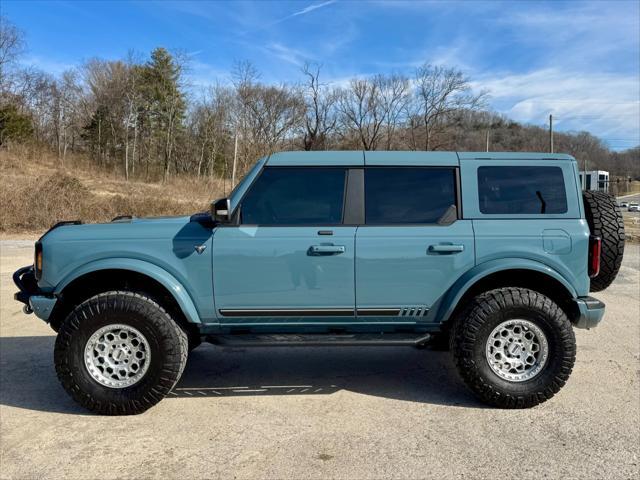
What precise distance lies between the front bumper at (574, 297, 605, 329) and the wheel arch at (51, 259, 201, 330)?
3115mm

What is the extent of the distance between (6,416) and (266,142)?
4309cm

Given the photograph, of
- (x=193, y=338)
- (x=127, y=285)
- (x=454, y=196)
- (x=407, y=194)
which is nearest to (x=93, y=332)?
(x=127, y=285)

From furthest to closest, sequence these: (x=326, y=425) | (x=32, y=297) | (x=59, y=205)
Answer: (x=59, y=205)
(x=32, y=297)
(x=326, y=425)

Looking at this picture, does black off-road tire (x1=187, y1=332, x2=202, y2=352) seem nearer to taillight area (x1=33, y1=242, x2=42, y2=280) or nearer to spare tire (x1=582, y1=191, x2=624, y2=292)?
taillight area (x1=33, y1=242, x2=42, y2=280)

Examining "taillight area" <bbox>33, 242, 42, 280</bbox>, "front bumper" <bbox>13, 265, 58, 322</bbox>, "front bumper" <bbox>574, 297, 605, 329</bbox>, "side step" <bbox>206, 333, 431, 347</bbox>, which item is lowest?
"side step" <bbox>206, 333, 431, 347</bbox>

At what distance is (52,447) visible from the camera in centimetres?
348

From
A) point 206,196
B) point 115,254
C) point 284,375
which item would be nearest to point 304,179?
point 115,254

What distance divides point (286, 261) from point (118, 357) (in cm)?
155

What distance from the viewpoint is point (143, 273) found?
3984mm

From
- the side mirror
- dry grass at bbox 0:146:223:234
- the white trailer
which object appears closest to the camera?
the side mirror

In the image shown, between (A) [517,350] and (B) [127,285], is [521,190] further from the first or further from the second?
(B) [127,285]

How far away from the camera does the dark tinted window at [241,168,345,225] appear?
4.16m

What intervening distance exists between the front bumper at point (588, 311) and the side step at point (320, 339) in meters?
1.24

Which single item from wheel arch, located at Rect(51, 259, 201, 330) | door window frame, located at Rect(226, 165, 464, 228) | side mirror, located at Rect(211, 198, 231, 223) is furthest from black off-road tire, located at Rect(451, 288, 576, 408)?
wheel arch, located at Rect(51, 259, 201, 330)
